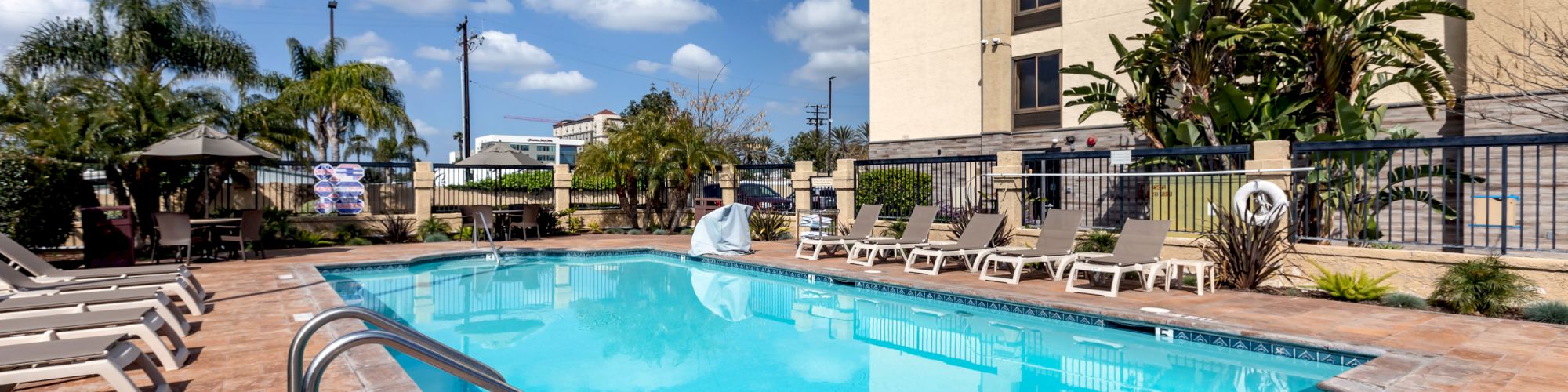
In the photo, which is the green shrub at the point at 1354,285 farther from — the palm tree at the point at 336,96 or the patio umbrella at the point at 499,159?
the palm tree at the point at 336,96

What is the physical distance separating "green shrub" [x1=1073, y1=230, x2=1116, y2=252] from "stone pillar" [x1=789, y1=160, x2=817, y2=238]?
7.02 meters

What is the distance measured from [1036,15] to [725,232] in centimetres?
1036

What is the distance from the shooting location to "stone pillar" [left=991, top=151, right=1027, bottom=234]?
41.1 feet

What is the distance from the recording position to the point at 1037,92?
20.3 metres

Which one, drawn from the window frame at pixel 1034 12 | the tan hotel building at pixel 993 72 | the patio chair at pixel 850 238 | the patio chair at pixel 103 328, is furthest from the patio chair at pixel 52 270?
the window frame at pixel 1034 12

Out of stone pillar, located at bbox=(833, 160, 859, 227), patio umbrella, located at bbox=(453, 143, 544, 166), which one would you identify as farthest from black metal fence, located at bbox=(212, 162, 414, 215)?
stone pillar, located at bbox=(833, 160, 859, 227)

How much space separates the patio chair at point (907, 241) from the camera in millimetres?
12336

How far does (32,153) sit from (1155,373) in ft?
46.3

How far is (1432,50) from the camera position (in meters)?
11.2

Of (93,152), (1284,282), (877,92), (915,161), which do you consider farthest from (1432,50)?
(93,152)

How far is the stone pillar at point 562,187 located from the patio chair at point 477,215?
1.98 meters

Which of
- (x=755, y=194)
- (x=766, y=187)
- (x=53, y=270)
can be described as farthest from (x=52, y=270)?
(x=755, y=194)

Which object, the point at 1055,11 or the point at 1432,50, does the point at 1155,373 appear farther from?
the point at 1055,11

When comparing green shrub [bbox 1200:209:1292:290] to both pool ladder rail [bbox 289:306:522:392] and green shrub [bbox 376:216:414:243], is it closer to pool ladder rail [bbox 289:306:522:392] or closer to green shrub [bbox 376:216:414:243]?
pool ladder rail [bbox 289:306:522:392]
